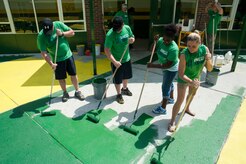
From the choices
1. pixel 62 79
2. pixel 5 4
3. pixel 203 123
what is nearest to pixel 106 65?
pixel 62 79

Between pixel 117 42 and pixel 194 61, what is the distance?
1.67m

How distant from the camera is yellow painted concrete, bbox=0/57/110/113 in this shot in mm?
5039

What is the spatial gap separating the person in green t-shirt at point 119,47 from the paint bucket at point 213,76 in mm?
2446

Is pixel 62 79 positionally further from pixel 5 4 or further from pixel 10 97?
pixel 5 4

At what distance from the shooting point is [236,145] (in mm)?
3438

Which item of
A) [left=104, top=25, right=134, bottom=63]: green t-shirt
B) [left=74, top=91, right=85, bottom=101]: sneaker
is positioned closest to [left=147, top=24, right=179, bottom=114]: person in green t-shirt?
[left=104, top=25, right=134, bottom=63]: green t-shirt

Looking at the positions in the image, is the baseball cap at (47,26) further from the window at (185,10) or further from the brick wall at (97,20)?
the window at (185,10)

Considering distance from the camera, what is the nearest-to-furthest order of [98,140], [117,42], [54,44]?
[98,140]
[117,42]
[54,44]

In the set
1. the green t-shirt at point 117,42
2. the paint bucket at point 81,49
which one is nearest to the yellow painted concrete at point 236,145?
the green t-shirt at point 117,42

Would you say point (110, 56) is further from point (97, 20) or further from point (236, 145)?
point (97, 20)

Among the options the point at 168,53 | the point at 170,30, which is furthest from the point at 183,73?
the point at 170,30

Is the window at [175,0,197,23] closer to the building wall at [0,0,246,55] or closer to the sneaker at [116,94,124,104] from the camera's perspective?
the building wall at [0,0,246,55]

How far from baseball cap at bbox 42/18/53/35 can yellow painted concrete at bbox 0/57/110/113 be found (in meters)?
1.89

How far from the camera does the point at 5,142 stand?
3594 mm
